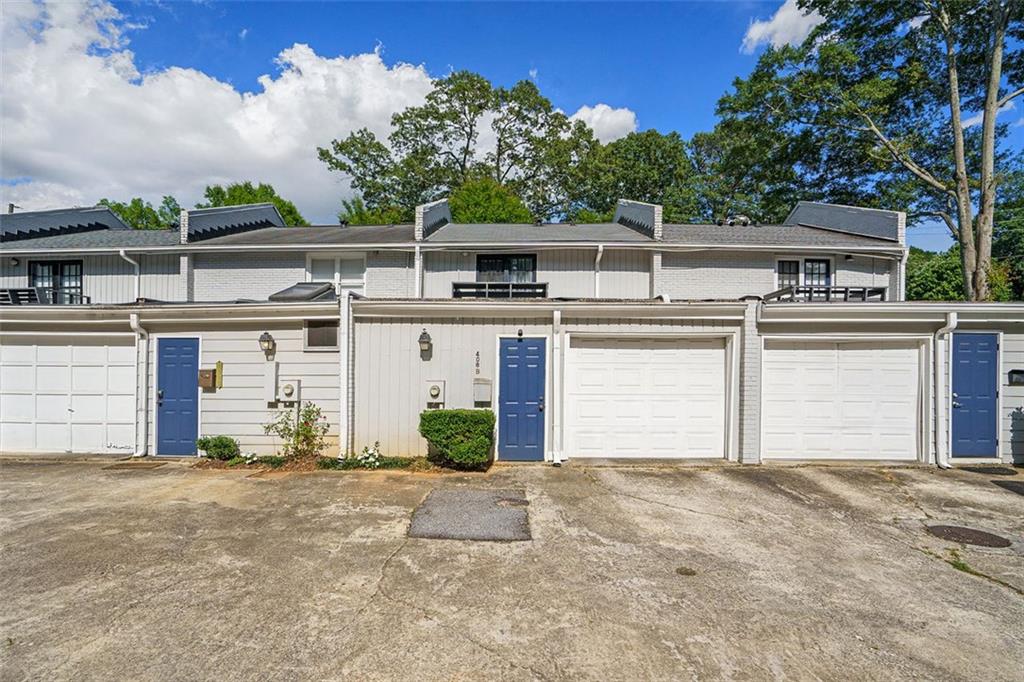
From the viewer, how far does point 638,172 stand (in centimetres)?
2717

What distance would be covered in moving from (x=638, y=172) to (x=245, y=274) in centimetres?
2343

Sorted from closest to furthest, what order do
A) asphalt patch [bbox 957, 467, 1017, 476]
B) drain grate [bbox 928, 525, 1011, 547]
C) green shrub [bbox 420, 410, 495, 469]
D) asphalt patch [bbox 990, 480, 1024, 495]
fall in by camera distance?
drain grate [bbox 928, 525, 1011, 547] → asphalt patch [bbox 990, 480, 1024, 495] → green shrub [bbox 420, 410, 495, 469] → asphalt patch [bbox 957, 467, 1017, 476]

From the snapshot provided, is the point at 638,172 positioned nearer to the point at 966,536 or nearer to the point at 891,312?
the point at 891,312

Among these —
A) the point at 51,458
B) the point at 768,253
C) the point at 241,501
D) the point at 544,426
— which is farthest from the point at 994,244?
the point at 51,458

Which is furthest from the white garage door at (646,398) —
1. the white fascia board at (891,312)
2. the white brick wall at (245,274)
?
the white brick wall at (245,274)

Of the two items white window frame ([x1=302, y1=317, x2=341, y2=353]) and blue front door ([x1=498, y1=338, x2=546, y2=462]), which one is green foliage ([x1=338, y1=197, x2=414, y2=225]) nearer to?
white window frame ([x1=302, y1=317, x2=341, y2=353])

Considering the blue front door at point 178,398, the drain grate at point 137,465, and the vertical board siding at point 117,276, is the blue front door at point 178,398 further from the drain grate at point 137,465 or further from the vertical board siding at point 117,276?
the vertical board siding at point 117,276

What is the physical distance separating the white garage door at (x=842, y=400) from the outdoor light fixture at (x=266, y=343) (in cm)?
857

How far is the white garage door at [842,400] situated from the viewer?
7.52 metres

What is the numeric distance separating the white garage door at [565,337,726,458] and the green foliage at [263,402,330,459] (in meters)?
4.22

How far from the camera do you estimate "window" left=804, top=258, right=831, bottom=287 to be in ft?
37.1

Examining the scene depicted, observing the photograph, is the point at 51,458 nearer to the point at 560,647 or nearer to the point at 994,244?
the point at 560,647

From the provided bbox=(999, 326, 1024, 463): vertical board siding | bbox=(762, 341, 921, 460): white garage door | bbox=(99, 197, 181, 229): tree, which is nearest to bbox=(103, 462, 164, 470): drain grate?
bbox=(762, 341, 921, 460): white garage door

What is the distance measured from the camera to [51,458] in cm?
765
